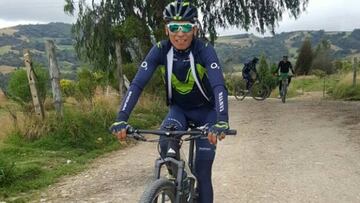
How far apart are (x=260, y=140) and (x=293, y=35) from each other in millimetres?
148861

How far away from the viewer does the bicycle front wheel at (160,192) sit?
3403mm

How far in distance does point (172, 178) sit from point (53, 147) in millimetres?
5730

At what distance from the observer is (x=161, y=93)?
50.6 ft

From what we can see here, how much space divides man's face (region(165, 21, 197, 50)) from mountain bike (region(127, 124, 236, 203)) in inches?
27.9

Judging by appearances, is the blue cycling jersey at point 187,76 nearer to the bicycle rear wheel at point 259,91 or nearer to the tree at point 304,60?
the bicycle rear wheel at point 259,91

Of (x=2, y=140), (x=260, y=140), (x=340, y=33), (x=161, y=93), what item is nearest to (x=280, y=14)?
(x=161, y=93)

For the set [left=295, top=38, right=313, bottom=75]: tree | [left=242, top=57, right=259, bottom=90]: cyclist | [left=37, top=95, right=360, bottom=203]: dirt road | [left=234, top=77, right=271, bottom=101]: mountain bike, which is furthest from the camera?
[left=295, top=38, right=313, bottom=75]: tree

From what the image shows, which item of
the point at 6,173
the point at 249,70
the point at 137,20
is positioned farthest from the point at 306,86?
the point at 6,173

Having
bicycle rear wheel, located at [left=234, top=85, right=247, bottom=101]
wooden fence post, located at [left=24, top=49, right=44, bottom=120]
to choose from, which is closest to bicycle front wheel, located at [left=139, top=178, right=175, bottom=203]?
wooden fence post, located at [left=24, top=49, right=44, bottom=120]

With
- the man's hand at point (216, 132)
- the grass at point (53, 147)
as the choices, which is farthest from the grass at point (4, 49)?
the man's hand at point (216, 132)

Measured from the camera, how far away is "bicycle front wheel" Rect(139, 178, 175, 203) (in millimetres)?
3403

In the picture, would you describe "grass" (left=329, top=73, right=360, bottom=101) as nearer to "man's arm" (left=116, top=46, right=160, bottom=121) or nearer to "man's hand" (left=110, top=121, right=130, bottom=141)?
"man's arm" (left=116, top=46, right=160, bottom=121)

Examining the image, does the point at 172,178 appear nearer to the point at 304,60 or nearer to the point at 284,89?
the point at 284,89

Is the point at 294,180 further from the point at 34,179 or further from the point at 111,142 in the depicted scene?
the point at 111,142
